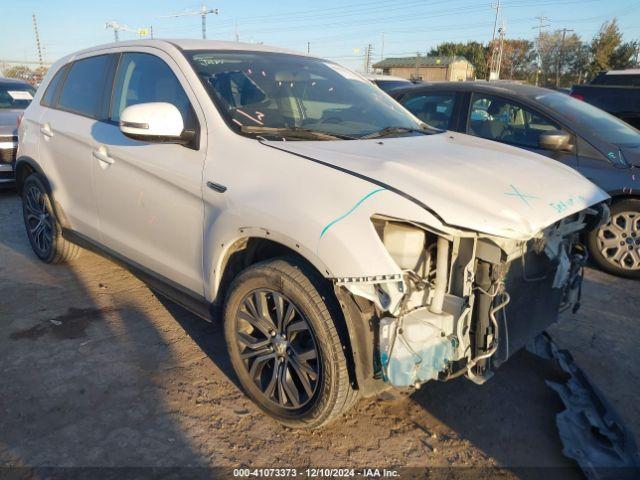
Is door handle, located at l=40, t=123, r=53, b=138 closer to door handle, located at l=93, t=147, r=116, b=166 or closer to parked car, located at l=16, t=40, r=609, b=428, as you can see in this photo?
parked car, located at l=16, t=40, r=609, b=428

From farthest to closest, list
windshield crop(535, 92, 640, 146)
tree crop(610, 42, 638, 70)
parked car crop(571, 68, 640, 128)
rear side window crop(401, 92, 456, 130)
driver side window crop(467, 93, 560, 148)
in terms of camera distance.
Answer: tree crop(610, 42, 638, 70) → parked car crop(571, 68, 640, 128) → rear side window crop(401, 92, 456, 130) → driver side window crop(467, 93, 560, 148) → windshield crop(535, 92, 640, 146)

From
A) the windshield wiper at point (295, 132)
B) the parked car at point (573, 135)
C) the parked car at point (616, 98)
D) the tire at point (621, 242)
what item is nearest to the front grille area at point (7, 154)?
the parked car at point (573, 135)

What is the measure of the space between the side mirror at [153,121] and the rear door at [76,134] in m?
1.04

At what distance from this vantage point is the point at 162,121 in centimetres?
278

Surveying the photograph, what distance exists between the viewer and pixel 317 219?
2.25 meters

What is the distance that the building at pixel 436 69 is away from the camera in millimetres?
57906

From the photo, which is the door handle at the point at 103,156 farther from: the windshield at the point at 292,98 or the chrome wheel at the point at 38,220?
the chrome wheel at the point at 38,220

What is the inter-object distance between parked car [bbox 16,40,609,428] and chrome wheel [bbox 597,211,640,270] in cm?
200

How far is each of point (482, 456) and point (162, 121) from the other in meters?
2.37

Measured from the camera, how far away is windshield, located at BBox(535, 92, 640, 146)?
494 centimetres

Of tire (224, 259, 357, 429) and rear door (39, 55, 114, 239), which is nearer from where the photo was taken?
tire (224, 259, 357, 429)

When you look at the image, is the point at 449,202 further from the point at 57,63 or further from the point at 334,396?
the point at 57,63

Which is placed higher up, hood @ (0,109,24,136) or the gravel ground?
hood @ (0,109,24,136)

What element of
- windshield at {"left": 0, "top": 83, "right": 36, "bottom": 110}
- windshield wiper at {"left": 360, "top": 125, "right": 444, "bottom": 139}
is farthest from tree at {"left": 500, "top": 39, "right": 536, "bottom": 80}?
windshield wiper at {"left": 360, "top": 125, "right": 444, "bottom": 139}
